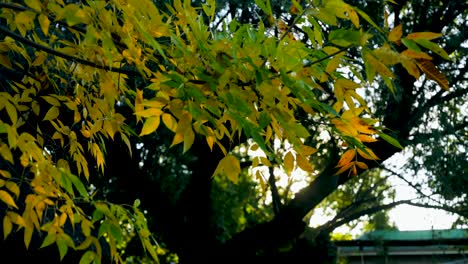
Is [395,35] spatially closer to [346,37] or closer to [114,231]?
[346,37]

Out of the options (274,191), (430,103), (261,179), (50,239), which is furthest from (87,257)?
(274,191)

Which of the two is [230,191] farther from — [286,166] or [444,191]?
[286,166]

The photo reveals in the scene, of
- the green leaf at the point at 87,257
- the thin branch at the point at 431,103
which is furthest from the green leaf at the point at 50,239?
the thin branch at the point at 431,103

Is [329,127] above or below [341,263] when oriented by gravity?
above

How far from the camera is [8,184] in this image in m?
3.15

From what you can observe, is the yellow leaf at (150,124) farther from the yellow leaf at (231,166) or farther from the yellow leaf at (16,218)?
the yellow leaf at (16,218)

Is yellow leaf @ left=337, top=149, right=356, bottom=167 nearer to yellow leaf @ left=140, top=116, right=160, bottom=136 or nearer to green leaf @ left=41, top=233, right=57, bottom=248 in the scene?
yellow leaf @ left=140, top=116, right=160, bottom=136

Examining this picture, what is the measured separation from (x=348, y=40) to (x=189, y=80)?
717 mm

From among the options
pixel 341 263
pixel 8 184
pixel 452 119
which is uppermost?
pixel 452 119

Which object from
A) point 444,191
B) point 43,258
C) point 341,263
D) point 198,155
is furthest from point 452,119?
point 43,258

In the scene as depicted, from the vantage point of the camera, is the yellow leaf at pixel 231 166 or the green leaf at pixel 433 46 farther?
the yellow leaf at pixel 231 166

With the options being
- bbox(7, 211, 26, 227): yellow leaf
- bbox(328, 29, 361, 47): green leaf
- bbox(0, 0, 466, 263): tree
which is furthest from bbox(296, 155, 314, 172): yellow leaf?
bbox(7, 211, 26, 227): yellow leaf

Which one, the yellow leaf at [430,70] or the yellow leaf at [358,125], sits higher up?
the yellow leaf at [430,70]

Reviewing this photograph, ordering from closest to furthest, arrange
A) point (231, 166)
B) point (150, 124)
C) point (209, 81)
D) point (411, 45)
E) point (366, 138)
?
point (411, 45)
point (209, 81)
point (150, 124)
point (231, 166)
point (366, 138)
